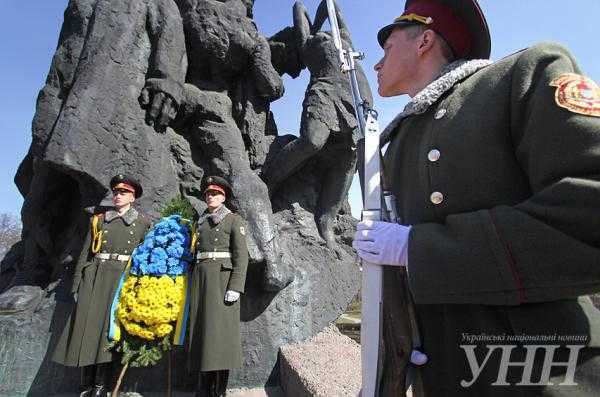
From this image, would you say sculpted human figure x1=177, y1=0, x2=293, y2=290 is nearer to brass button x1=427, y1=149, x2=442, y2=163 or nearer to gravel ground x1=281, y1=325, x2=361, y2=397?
gravel ground x1=281, y1=325, x2=361, y2=397

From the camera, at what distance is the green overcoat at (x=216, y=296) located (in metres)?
3.12

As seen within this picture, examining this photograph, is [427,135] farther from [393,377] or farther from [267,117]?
[267,117]

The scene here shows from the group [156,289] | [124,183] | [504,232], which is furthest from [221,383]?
[504,232]

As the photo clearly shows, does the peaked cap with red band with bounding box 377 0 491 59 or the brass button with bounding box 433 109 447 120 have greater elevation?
the peaked cap with red band with bounding box 377 0 491 59

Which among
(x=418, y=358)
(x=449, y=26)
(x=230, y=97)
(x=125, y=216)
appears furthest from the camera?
(x=230, y=97)

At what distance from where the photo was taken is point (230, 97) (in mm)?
5402

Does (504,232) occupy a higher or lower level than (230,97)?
lower

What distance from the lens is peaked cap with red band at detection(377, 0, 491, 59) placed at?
1333 mm

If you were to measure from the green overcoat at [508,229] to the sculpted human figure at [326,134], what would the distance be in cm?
377

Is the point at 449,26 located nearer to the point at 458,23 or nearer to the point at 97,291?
the point at 458,23

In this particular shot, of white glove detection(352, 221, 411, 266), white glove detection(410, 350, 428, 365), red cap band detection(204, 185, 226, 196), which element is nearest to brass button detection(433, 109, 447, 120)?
white glove detection(352, 221, 411, 266)

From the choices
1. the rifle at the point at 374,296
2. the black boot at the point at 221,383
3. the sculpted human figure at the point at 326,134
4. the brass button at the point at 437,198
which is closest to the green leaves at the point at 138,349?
the black boot at the point at 221,383

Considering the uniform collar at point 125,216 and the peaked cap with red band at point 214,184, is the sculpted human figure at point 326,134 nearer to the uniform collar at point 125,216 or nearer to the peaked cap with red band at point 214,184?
the peaked cap with red band at point 214,184

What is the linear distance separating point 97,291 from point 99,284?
6 cm
